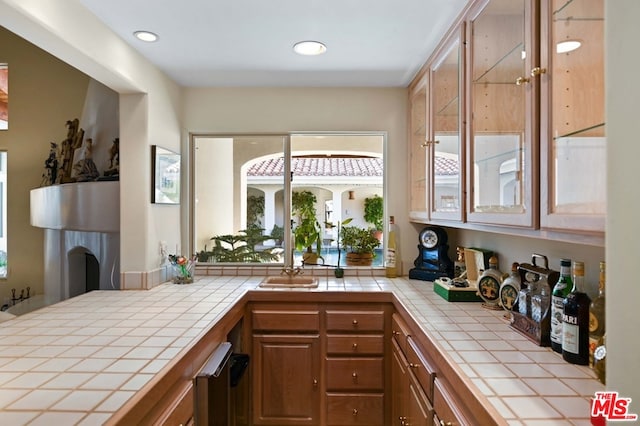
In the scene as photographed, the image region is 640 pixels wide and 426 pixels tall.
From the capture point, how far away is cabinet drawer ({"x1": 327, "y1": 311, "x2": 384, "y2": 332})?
6.91 feet

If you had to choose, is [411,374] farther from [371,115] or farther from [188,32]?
[188,32]

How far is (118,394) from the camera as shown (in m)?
0.94

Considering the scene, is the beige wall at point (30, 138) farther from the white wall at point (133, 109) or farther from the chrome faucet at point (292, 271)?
the chrome faucet at point (292, 271)

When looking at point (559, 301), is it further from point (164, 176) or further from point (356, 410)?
point (164, 176)

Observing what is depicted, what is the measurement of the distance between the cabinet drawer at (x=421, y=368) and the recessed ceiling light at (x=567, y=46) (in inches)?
45.3

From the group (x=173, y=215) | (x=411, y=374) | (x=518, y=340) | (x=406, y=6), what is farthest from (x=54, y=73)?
(x=518, y=340)

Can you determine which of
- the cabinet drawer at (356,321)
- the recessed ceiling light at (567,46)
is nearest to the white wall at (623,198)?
the recessed ceiling light at (567,46)

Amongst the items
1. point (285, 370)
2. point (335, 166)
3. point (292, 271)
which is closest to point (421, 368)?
point (285, 370)

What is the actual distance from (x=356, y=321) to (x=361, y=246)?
0.78m

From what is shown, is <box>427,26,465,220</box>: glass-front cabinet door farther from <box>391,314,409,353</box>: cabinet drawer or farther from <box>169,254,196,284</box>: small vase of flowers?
<box>169,254,196,284</box>: small vase of flowers

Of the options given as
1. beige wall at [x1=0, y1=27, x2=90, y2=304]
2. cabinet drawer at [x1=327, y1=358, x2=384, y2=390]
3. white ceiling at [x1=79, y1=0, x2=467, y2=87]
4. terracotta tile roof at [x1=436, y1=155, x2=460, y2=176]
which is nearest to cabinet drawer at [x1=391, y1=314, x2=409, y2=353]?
cabinet drawer at [x1=327, y1=358, x2=384, y2=390]

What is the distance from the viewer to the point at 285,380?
2.10m

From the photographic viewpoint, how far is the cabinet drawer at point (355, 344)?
6.88 ft

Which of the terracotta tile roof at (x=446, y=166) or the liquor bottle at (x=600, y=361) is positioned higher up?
the terracotta tile roof at (x=446, y=166)
